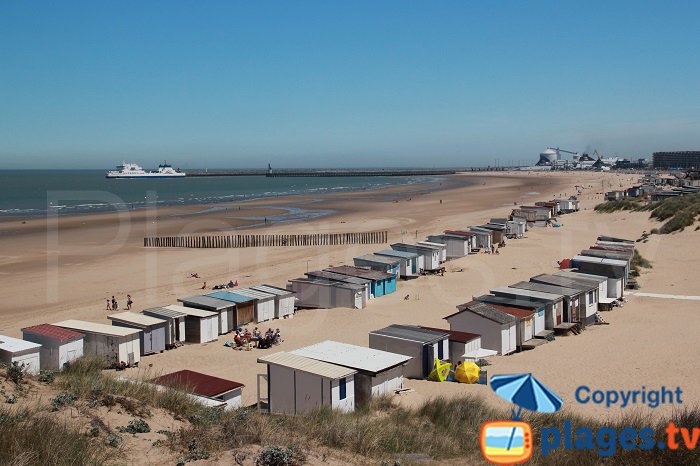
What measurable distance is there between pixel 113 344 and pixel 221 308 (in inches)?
175

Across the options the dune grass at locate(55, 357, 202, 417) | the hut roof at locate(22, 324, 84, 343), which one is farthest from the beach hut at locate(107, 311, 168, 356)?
the dune grass at locate(55, 357, 202, 417)

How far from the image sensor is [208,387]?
1372 cm

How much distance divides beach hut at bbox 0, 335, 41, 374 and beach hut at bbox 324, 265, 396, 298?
45.4 ft

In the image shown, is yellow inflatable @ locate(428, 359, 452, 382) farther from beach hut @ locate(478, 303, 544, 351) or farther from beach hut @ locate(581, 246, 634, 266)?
beach hut @ locate(581, 246, 634, 266)

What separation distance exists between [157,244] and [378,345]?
3110cm

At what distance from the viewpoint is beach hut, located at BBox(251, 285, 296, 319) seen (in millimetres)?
24508

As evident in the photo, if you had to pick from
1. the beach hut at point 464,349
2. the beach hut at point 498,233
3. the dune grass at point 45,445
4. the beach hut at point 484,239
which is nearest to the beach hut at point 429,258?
the beach hut at point 484,239

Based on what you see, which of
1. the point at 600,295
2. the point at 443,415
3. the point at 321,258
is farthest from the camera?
the point at 321,258

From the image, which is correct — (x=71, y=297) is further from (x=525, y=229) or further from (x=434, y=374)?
(x=525, y=229)

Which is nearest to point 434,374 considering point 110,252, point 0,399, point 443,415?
point 443,415

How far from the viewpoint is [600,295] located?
24188mm

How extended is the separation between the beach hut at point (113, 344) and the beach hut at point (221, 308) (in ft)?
11.0

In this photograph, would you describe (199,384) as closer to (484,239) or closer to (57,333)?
(57,333)

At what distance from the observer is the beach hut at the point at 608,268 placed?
83.3 feet
